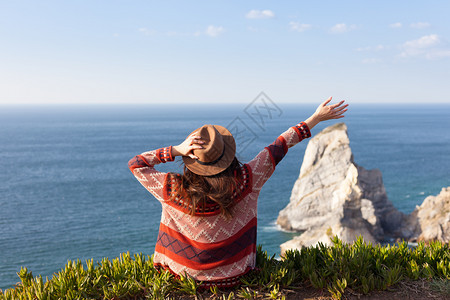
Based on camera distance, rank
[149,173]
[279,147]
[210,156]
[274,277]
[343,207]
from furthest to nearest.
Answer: [343,207] < [274,277] < [279,147] < [149,173] < [210,156]

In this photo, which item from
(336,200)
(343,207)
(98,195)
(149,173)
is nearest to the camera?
(149,173)

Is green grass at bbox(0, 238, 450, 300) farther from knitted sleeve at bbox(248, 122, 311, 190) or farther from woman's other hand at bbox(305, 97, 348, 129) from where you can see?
woman's other hand at bbox(305, 97, 348, 129)

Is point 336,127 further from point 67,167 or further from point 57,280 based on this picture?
point 67,167

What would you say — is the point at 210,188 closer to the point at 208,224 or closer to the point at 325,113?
the point at 208,224

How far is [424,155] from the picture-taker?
9500 cm

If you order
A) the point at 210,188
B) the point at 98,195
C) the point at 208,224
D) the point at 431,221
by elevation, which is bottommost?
the point at 98,195

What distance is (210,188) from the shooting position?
3.92 m

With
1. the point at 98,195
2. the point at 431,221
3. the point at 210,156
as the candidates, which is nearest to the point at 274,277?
the point at 210,156

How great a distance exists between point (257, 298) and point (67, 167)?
285ft

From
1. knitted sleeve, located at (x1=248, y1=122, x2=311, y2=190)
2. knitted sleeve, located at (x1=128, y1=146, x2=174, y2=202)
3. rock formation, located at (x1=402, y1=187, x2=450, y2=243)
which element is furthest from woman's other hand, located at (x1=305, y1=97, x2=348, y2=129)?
rock formation, located at (x1=402, y1=187, x2=450, y2=243)

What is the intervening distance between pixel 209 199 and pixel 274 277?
53.7 inches

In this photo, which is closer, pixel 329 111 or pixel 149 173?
pixel 149 173

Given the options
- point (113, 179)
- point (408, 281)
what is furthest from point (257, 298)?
point (113, 179)

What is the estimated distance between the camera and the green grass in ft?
14.6
